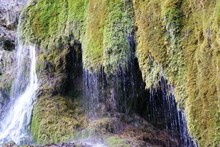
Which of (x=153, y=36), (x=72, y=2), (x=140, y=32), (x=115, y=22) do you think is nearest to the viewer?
(x=153, y=36)

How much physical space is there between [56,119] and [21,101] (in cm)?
172

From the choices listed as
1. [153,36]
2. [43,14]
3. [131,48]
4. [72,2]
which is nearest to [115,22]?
[131,48]

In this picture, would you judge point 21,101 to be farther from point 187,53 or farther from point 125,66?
point 187,53

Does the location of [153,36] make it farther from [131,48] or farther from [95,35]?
[95,35]

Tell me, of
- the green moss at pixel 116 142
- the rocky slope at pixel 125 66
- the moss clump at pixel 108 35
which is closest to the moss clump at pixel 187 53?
the rocky slope at pixel 125 66

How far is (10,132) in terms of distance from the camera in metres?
10.2

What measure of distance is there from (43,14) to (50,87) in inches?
89.7

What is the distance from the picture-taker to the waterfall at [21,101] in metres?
10.1

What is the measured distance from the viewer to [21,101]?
10914 mm

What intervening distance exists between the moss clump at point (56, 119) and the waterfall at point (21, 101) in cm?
31

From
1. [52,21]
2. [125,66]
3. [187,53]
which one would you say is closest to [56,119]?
[125,66]

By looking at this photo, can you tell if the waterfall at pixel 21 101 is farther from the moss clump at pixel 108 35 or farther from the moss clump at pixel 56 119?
the moss clump at pixel 108 35

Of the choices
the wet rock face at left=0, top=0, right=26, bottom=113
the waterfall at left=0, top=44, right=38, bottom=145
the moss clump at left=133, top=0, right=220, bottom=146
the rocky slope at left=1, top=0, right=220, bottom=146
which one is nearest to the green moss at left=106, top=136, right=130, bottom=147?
the rocky slope at left=1, top=0, right=220, bottom=146

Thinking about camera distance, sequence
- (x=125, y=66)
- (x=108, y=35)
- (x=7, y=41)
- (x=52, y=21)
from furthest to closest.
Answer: (x=7, y=41) < (x=52, y=21) < (x=108, y=35) < (x=125, y=66)
